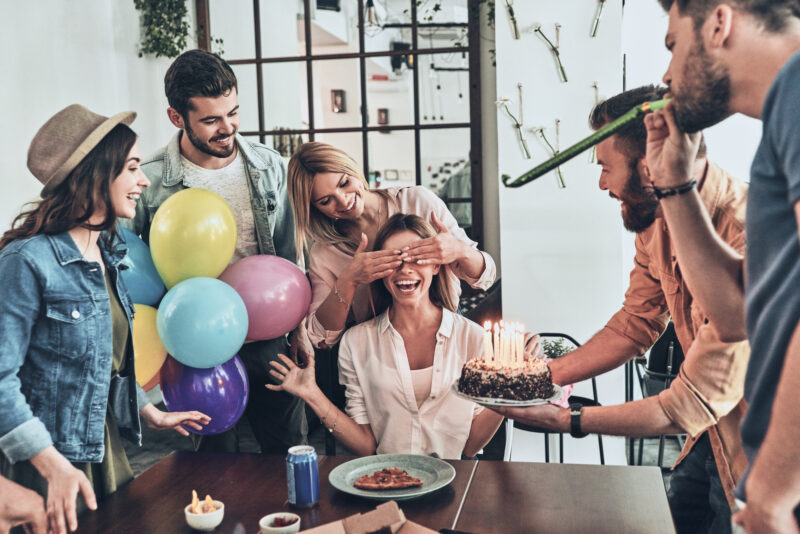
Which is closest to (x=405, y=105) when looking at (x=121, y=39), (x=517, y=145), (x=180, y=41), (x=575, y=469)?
(x=517, y=145)

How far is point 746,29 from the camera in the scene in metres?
0.94

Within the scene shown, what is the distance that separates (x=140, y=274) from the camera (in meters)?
2.18

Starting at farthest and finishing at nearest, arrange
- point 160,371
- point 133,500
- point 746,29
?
point 160,371, point 133,500, point 746,29

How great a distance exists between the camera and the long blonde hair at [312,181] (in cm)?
226

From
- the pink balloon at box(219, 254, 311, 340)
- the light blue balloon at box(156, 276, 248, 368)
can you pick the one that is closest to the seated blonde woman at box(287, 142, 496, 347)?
the pink balloon at box(219, 254, 311, 340)

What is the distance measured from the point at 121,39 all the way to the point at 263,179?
2565 mm

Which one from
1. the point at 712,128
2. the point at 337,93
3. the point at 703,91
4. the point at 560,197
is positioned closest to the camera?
the point at 703,91

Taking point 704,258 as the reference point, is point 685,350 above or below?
below

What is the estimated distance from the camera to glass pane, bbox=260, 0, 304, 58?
4754 millimetres

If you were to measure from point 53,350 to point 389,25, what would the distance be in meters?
3.47

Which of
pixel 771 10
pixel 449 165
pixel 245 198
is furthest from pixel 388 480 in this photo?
pixel 449 165

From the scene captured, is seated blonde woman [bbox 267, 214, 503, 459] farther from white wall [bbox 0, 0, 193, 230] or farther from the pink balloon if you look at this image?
white wall [bbox 0, 0, 193, 230]

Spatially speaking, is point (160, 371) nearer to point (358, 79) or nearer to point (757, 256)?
point (757, 256)

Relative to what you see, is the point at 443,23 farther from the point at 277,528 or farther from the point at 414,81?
the point at 277,528
